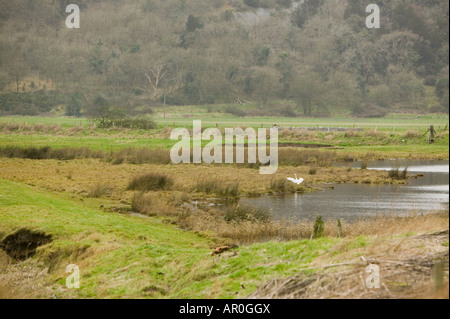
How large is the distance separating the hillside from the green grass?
2360 inches

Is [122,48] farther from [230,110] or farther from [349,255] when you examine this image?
[349,255]

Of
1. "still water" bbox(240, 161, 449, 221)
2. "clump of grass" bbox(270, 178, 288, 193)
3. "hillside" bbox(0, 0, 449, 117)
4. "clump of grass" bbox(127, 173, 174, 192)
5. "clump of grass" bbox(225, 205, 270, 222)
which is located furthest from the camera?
"hillside" bbox(0, 0, 449, 117)

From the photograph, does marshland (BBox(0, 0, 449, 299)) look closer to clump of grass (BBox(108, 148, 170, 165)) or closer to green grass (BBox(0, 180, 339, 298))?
green grass (BBox(0, 180, 339, 298))

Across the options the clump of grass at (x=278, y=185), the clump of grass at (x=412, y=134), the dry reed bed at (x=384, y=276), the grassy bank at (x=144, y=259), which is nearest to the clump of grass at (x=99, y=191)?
the grassy bank at (x=144, y=259)

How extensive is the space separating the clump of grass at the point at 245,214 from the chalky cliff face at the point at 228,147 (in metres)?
17.6

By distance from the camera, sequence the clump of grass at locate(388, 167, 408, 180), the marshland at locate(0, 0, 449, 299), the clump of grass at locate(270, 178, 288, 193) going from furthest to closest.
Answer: the clump of grass at locate(388, 167, 408, 180), the clump of grass at locate(270, 178, 288, 193), the marshland at locate(0, 0, 449, 299)

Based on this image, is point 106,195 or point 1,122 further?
point 1,122

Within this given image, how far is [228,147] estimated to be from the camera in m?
56.8

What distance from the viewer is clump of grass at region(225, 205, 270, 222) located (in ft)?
78.7

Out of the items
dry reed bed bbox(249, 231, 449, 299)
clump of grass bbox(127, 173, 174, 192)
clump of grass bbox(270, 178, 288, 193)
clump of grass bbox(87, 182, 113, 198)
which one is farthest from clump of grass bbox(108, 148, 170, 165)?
dry reed bed bbox(249, 231, 449, 299)

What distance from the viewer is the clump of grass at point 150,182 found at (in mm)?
33281

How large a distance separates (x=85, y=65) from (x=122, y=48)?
72.7 feet

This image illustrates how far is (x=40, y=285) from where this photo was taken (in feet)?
49.9
